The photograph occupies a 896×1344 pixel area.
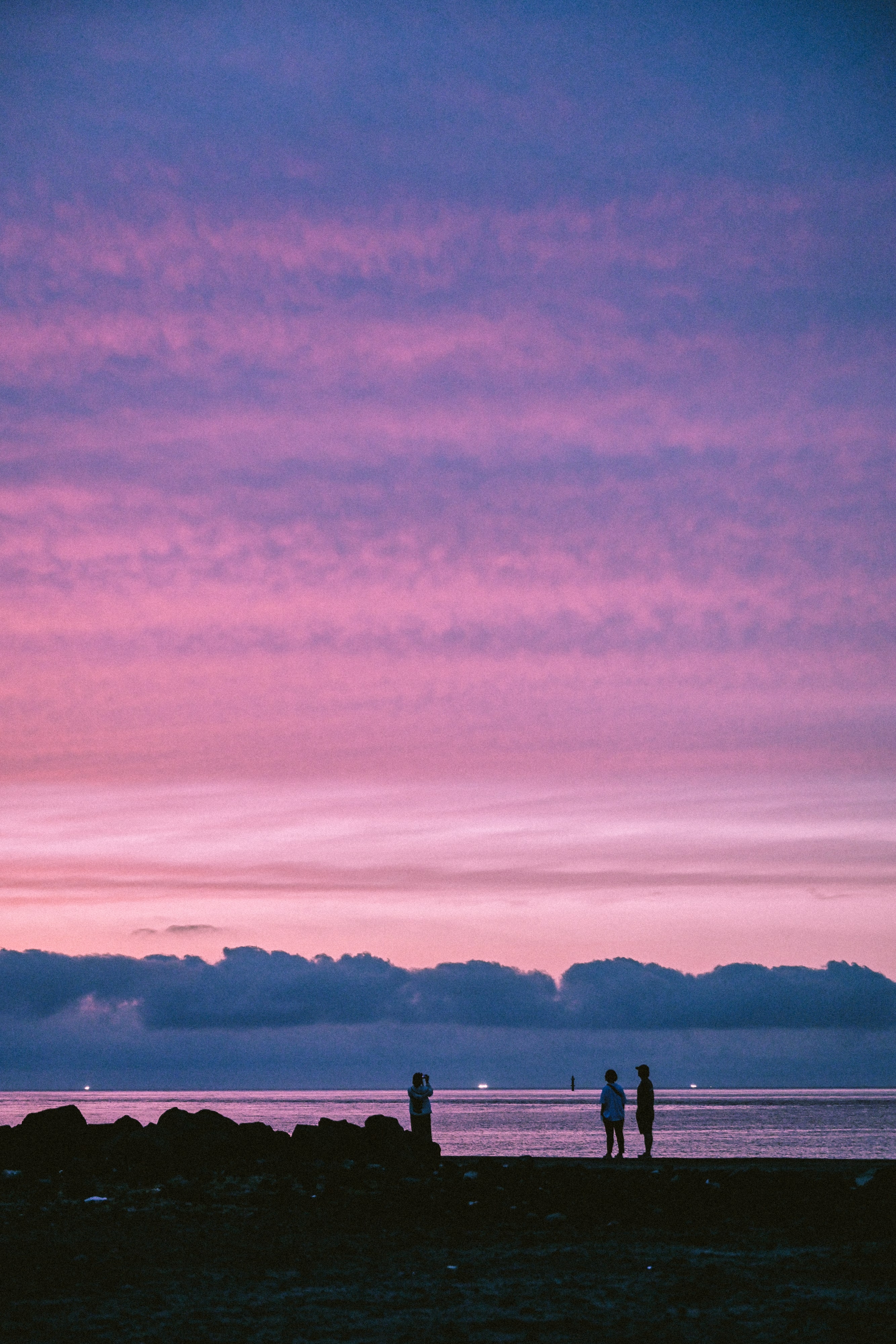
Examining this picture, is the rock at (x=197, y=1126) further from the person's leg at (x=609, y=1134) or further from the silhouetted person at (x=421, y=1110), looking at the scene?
the person's leg at (x=609, y=1134)

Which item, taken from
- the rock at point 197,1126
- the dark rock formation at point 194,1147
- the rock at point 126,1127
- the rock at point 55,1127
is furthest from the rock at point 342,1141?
the rock at point 55,1127

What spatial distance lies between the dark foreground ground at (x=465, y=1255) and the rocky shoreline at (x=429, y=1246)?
4cm

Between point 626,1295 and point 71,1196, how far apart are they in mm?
12017

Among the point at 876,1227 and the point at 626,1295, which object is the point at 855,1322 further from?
the point at 876,1227

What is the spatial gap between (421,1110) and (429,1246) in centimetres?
840

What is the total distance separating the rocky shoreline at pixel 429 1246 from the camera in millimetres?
11602

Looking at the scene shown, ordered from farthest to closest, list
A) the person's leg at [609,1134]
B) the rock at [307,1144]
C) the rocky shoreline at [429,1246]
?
the rock at [307,1144]
the person's leg at [609,1134]
the rocky shoreline at [429,1246]

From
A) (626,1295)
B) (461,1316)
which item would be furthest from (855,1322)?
(461,1316)

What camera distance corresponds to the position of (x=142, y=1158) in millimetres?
24750

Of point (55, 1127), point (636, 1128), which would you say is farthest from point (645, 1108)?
point (636, 1128)

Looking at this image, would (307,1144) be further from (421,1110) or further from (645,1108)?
(645,1108)

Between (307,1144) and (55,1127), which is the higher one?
(55,1127)

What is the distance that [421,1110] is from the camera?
24297mm

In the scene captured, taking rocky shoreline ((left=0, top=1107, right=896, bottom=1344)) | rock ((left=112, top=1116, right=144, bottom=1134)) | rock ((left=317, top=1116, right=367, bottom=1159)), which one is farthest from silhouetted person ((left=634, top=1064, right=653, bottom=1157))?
rock ((left=112, top=1116, right=144, bottom=1134))
